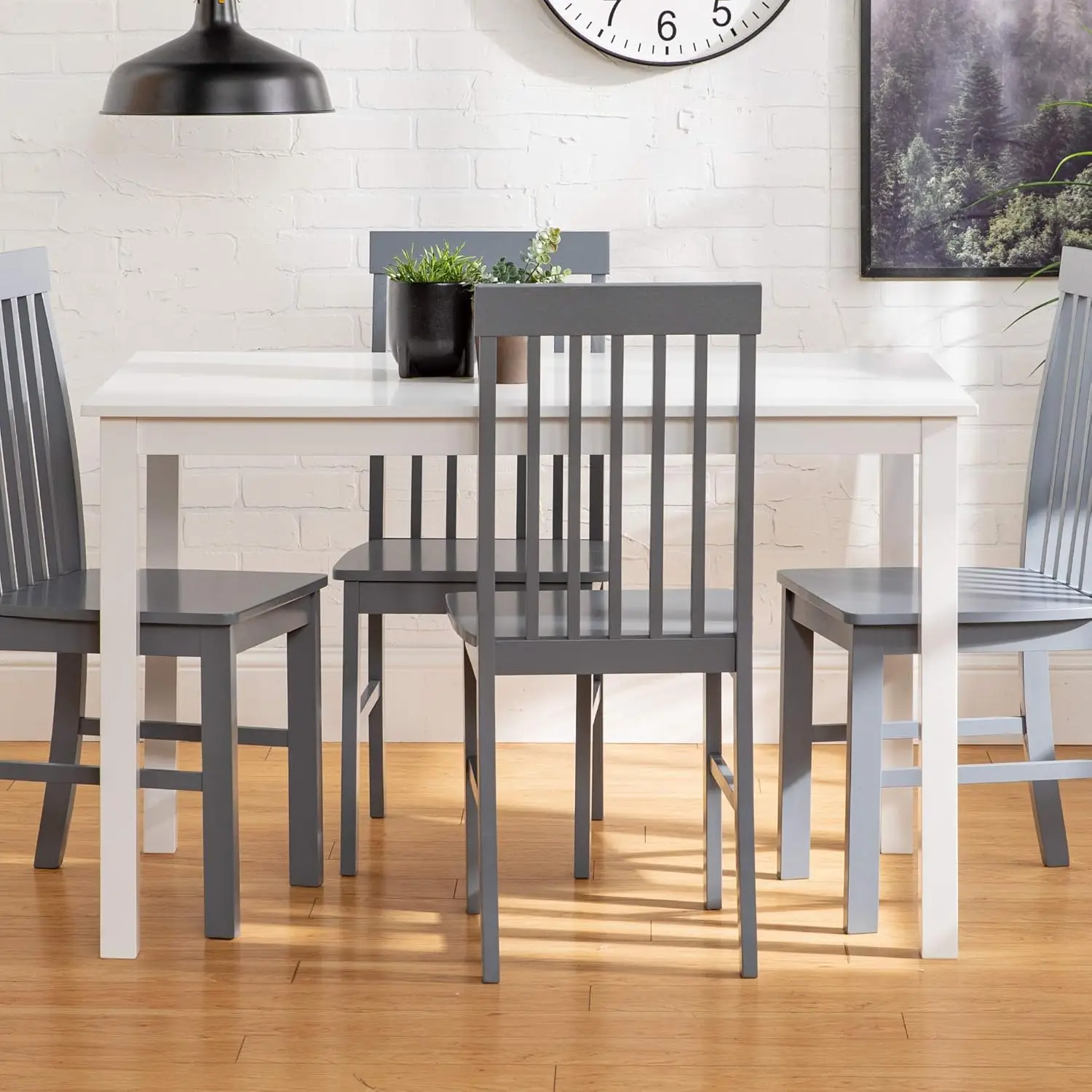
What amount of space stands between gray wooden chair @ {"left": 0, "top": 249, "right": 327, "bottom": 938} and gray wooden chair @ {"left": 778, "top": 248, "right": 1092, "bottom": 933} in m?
0.77

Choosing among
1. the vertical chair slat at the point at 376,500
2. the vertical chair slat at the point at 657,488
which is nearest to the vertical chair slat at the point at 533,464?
the vertical chair slat at the point at 657,488

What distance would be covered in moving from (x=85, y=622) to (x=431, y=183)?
4.44 ft

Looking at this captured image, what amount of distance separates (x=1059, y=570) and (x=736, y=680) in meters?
0.72

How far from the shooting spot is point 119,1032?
1933mm

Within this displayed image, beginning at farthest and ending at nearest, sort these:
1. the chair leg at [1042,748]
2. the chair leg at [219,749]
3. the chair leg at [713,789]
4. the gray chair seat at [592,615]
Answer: the chair leg at [1042,748] → the chair leg at [713,789] → the chair leg at [219,749] → the gray chair seat at [592,615]

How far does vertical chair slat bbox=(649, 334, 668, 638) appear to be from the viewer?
1985 mm

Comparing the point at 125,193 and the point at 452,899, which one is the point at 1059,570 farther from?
the point at 125,193

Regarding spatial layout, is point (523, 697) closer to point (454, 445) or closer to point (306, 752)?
point (306, 752)

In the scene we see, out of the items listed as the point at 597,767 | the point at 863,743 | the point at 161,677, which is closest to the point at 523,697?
the point at 597,767

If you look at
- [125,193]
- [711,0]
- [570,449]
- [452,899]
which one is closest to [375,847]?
[452,899]

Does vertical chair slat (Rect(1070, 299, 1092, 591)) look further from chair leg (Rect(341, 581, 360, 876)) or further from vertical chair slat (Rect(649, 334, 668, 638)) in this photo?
chair leg (Rect(341, 581, 360, 876))

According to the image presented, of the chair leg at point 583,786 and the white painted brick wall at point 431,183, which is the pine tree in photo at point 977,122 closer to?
the white painted brick wall at point 431,183

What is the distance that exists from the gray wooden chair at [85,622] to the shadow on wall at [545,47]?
1120 millimetres

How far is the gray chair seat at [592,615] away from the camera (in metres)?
2.06
